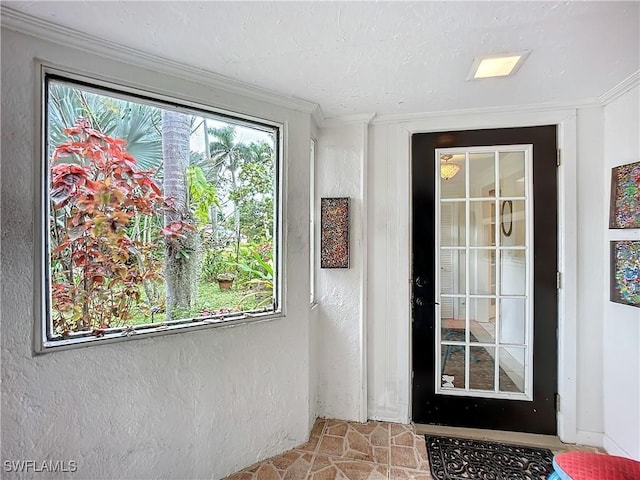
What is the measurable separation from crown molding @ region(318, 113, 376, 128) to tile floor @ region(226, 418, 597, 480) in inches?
87.8

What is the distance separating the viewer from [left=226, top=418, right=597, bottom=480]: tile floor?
1.77 m

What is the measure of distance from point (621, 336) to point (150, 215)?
284 cm

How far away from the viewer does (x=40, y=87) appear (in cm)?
132

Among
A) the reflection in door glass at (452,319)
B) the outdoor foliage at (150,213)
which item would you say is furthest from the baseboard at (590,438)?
the outdoor foliage at (150,213)

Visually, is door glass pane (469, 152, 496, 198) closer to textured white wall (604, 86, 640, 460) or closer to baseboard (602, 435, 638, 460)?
textured white wall (604, 86, 640, 460)

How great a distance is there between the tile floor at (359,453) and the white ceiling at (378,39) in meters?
2.26

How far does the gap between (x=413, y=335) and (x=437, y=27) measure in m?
1.90

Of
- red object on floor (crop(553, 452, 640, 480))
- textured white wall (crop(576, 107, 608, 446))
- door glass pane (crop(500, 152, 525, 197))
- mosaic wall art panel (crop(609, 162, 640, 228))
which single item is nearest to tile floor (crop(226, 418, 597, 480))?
textured white wall (crop(576, 107, 608, 446))

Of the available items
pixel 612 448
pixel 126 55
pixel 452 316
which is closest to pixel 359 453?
pixel 452 316

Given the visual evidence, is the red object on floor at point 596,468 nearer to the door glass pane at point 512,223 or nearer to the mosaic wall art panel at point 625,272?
the mosaic wall art panel at point 625,272

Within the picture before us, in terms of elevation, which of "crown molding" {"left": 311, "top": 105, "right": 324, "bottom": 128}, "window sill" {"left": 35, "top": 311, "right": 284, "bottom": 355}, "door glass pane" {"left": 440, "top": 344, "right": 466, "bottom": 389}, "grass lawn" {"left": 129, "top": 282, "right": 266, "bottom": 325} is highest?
"crown molding" {"left": 311, "top": 105, "right": 324, "bottom": 128}

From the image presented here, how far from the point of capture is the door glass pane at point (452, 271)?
7.25ft

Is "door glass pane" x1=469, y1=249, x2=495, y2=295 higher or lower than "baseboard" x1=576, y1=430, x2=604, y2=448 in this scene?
higher

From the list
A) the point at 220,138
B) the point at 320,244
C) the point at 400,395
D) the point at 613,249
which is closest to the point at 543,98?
the point at 613,249
